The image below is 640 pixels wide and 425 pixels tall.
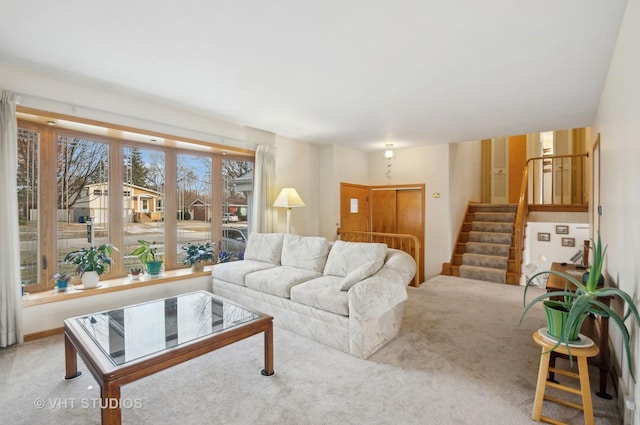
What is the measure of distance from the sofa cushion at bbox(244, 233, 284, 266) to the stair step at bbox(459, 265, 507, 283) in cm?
358

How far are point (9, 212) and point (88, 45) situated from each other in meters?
1.63

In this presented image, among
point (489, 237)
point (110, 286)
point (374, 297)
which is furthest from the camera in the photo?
point (489, 237)

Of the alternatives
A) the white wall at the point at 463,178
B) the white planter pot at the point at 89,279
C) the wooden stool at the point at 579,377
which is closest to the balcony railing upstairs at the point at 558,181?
the white wall at the point at 463,178

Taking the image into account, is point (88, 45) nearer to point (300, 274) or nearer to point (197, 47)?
point (197, 47)

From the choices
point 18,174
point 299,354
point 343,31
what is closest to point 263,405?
point 299,354

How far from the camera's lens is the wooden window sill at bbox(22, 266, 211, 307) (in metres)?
2.94

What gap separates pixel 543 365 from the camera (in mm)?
1782

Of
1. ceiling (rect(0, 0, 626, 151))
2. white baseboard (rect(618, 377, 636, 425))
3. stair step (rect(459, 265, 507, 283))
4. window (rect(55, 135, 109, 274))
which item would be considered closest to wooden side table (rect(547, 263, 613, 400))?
white baseboard (rect(618, 377, 636, 425))

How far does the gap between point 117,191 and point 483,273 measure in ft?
19.1

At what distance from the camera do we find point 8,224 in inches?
105

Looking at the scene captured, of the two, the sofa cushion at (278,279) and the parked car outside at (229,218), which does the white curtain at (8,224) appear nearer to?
the sofa cushion at (278,279)

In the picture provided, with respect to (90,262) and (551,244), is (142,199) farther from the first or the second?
(551,244)

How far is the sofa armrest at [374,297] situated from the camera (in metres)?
2.57

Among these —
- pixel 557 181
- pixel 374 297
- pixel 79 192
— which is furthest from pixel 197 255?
pixel 557 181
